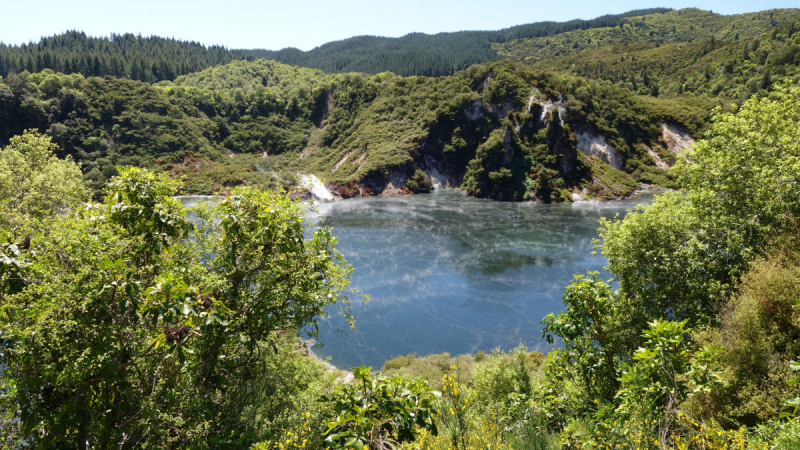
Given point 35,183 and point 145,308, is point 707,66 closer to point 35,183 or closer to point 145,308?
point 35,183

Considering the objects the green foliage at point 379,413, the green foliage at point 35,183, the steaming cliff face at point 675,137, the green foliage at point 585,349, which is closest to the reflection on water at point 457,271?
the green foliage at point 585,349

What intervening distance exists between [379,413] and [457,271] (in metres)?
41.5

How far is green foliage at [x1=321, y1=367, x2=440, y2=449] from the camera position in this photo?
4.55 m

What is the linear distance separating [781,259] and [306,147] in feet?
402

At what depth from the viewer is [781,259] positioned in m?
11.9

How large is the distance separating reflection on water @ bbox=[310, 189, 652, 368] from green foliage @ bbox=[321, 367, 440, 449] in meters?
17.2

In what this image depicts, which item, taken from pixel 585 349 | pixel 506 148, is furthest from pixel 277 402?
pixel 506 148

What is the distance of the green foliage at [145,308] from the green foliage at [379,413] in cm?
237

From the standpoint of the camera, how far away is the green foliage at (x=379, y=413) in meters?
4.55

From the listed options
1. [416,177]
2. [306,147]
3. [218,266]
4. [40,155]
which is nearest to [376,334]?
[218,266]

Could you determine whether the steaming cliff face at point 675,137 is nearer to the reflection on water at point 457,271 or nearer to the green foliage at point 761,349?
the reflection on water at point 457,271

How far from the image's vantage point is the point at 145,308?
5934 millimetres

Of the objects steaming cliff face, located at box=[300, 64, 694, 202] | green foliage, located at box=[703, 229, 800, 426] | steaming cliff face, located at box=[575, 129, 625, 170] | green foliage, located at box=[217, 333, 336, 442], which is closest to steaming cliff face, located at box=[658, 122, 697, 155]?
steaming cliff face, located at box=[300, 64, 694, 202]

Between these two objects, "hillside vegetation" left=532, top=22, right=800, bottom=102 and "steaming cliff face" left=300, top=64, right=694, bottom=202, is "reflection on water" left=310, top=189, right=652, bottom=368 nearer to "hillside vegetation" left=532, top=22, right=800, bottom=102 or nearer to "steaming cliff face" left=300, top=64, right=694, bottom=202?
"steaming cliff face" left=300, top=64, right=694, bottom=202
